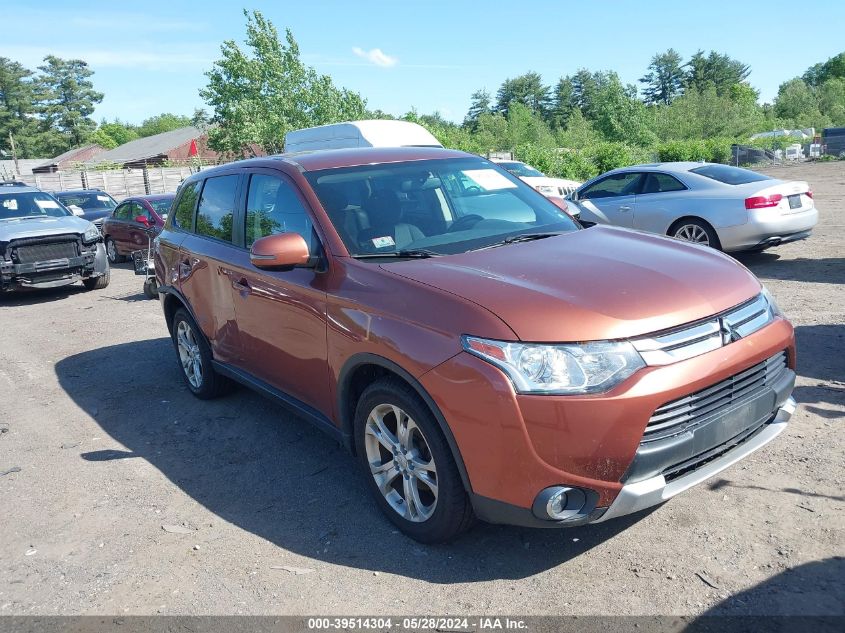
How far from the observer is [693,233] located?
10.1 meters

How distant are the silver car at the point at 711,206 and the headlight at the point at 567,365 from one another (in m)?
7.68

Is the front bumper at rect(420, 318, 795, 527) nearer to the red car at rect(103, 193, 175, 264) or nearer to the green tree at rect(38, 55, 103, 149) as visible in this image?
the red car at rect(103, 193, 175, 264)

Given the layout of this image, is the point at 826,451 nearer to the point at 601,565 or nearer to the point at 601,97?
the point at 601,565

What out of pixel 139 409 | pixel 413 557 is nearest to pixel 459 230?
pixel 413 557

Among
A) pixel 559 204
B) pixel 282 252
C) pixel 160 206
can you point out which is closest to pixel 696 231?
pixel 559 204

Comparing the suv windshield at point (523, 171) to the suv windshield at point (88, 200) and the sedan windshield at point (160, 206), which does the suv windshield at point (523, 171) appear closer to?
the sedan windshield at point (160, 206)

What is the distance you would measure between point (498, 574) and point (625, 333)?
4.17ft

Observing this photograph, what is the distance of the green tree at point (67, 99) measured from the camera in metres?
94.5

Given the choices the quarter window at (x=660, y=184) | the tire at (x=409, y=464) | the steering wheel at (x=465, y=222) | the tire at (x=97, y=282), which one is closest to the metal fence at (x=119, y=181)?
the tire at (x=97, y=282)

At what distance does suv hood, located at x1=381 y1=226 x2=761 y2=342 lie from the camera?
115 inches

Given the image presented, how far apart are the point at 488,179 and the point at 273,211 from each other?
143cm

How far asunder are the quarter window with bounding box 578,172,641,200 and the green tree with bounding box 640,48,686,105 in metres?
102

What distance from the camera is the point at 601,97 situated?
58469mm

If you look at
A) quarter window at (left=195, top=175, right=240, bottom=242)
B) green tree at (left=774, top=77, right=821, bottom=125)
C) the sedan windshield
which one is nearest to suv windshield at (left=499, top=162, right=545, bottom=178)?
the sedan windshield
